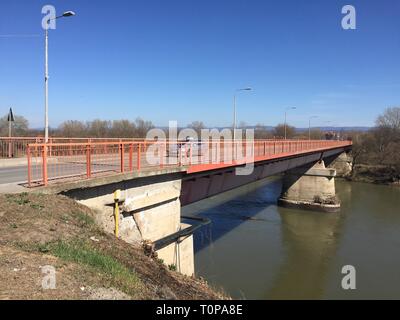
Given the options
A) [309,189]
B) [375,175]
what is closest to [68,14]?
[309,189]

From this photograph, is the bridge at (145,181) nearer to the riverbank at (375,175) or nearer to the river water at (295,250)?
the river water at (295,250)

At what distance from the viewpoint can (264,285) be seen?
1739cm

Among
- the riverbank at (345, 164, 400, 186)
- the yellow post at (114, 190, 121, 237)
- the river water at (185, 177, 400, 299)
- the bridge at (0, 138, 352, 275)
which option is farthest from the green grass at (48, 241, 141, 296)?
the riverbank at (345, 164, 400, 186)

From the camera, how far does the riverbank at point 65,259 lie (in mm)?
4734

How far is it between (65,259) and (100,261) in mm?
521

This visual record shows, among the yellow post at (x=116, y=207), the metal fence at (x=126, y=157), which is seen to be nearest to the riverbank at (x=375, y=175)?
the metal fence at (x=126, y=157)

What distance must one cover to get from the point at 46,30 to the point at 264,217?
23633 mm

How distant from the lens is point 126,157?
16.6 metres

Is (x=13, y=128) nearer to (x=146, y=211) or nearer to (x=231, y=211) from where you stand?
(x=231, y=211)

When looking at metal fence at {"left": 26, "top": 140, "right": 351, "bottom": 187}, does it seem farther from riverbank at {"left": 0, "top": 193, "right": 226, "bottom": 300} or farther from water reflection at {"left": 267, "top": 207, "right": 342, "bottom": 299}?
water reflection at {"left": 267, "top": 207, "right": 342, "bottom": 299}

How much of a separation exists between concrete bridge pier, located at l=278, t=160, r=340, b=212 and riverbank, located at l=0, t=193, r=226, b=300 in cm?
3246

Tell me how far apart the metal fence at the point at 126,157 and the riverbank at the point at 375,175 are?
40.4 m
